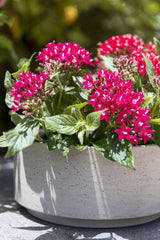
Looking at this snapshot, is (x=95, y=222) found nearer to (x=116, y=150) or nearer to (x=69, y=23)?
(x=116, y=150)

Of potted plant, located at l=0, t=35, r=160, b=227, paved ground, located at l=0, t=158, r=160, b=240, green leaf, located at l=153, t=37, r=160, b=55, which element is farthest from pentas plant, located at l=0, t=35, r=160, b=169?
paved ground, located at l=0, t=158, r=160, b=240

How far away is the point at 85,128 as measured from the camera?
867 millimetres

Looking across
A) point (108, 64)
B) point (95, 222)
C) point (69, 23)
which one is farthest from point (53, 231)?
point (69, 23)

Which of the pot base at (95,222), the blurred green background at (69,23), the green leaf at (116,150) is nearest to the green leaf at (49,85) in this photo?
the green leaf at (116,150)

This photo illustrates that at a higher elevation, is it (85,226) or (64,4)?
(64,4)

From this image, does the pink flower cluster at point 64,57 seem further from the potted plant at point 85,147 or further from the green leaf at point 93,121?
the green leaf at point 93,121

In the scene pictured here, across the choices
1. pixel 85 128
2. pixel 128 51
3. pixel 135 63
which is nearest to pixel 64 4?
pixel 128 51

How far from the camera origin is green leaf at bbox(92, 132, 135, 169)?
0.81 metres

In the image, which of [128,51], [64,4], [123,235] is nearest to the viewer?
[123,235]

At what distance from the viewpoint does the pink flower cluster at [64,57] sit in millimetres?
913

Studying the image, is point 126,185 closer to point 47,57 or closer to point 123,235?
point 123,235

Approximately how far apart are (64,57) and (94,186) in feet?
1.15

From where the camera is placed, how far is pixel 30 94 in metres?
0.81

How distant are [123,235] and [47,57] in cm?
53
